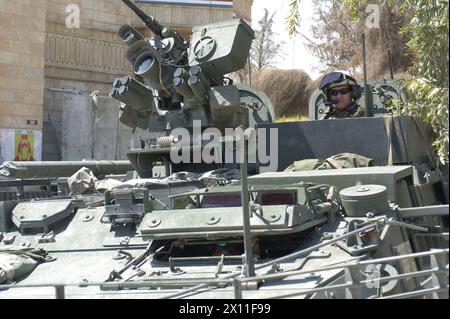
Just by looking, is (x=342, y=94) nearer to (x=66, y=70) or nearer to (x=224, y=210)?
(x=224, y=210)

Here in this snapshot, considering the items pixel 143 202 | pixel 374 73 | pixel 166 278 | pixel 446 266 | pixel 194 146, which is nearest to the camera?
pixel 446 266

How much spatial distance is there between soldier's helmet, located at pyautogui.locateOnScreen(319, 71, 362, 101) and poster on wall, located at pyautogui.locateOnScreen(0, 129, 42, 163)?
990cm

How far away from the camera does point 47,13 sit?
20078 mm

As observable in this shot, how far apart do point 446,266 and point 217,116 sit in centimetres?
464

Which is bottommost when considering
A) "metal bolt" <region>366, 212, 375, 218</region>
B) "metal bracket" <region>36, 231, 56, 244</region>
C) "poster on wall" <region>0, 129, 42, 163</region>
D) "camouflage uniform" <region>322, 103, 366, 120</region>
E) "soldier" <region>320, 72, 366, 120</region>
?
"metal bracket" <region>36, 231, 56, 244</region>

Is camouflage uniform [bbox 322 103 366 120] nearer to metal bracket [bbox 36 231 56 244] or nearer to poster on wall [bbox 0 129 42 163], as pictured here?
metal bracket [bbox 36 231 56 244]

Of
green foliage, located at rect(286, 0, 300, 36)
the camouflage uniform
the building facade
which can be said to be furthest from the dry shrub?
the camouflage uniform

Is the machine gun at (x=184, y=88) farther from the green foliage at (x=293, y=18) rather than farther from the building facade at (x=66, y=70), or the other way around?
the building facade at (x=66, y=70)

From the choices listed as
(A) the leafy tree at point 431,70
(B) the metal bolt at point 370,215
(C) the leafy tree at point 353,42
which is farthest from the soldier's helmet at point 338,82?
(C) the leafy tree at point 353,42

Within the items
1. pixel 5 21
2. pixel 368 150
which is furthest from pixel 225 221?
pixel 5 21

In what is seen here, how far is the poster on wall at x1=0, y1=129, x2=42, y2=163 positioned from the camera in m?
17.3

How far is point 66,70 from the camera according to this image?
20547 millimetres

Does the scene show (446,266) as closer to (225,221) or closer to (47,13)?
(225,221)

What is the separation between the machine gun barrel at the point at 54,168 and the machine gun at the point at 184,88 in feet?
2.60
